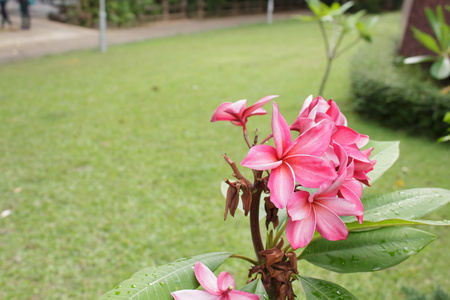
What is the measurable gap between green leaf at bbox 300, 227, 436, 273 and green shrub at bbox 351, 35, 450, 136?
4.26 metres

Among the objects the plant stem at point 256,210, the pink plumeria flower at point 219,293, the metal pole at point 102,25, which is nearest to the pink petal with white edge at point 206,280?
the pink plumeria flower at point 219,293

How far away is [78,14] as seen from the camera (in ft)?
41.8

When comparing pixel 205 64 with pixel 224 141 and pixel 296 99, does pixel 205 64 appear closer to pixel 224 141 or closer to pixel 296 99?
pixel 296 99

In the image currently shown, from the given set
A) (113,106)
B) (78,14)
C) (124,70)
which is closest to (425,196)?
(113,106)

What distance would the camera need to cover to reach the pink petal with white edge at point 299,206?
51 centimetres

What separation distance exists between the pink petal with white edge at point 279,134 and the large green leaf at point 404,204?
268 mm

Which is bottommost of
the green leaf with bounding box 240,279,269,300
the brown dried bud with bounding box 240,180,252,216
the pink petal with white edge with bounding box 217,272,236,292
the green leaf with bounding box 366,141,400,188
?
the green leaf with bounding box 240,279,269,300

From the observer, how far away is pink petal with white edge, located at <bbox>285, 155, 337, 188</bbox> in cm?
49

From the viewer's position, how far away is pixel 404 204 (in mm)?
758

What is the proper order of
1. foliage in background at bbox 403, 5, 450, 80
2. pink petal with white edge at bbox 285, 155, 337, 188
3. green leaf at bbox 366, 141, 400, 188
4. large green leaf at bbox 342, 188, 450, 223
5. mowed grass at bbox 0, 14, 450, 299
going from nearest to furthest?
pink petal with white edge at bbox 285, 155, 337, 188 → large green leaf at bbox 342, 188, 450, 223 → green leaf at bbox 366, 141, 400, 188 → foliage in background at bbox 403, 5, 450, 80 → mowed grass at bbox 0, 14, 450, 299

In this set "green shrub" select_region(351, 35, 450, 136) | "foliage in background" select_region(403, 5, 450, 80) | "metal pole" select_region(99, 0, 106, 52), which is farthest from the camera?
"metal pole" select_region(99, 0, 106, 52)

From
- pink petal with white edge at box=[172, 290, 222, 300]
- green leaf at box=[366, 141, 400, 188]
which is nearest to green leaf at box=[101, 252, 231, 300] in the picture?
pink petal with white edge at box=[172, 290, 222, 300]

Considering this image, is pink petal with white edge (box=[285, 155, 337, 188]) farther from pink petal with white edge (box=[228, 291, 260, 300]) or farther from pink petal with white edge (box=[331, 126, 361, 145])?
pink petal with white edge (box=[228, 291, 260, 300])

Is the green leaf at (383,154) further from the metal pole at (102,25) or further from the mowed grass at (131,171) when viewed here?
the metal pole at (102,25)
